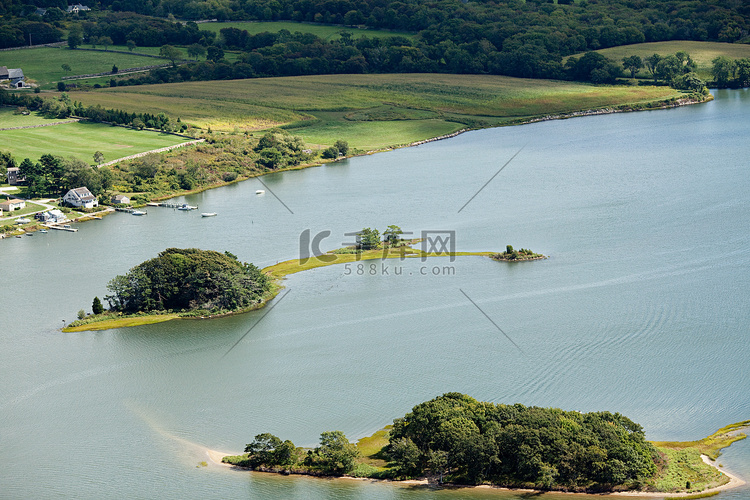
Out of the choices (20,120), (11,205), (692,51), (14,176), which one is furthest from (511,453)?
(692,51)

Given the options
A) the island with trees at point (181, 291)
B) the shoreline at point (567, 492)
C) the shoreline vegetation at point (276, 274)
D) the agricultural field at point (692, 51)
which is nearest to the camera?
the shoreline at point (567, 492)

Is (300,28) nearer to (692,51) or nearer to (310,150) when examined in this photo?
(310,150)

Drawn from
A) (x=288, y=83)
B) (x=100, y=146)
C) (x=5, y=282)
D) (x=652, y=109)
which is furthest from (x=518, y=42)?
(x=5, y=282)

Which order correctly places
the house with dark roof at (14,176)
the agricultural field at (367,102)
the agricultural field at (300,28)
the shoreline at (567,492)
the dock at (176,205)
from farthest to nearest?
the agricultural field at (300,28) → the agricultural field at (367,102) → the house with dark roof at (14,176) → the dock at (176,205) → the shoreline at (567,492)

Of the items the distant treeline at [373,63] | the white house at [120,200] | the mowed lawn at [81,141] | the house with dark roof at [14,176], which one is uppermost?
the distant treeline at [373,63]

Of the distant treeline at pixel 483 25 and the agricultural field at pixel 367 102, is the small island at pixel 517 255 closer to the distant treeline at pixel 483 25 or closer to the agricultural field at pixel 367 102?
the agricultural field at pixel 367 102

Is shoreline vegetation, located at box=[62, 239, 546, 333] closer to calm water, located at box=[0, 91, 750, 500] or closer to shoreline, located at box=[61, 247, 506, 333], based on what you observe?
shoreline, located at box=[61, 247, 506, 333]

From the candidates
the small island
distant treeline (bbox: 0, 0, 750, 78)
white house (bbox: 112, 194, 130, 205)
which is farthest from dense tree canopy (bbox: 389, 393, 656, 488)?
distant treeline (bbox: 0, 0, 750, 78)

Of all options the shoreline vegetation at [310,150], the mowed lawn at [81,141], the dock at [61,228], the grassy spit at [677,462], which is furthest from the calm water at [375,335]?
the mowed lawn at [81,141]
